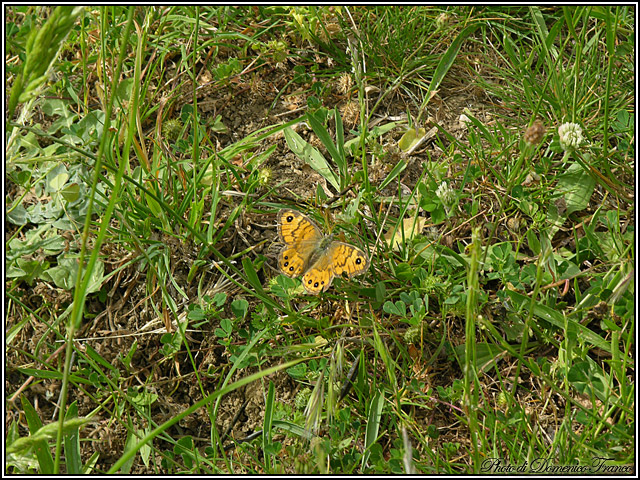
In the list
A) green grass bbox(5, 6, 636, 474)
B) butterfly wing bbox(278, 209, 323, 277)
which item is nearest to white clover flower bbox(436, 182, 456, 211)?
green grass bbox(5, 6, 636, 474)

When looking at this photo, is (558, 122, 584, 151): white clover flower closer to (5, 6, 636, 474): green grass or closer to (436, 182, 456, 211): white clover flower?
(5, 6, 636, 474): green grass

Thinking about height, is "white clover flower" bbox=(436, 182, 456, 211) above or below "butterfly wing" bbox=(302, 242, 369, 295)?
above

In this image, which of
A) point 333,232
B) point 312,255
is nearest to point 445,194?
point 333,232

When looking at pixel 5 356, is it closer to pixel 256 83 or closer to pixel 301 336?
pixel 301 336

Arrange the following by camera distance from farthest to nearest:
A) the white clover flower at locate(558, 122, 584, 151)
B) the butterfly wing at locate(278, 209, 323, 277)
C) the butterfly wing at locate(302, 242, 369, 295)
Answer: the butterfly wing at locate(278, 209, 323, 277) → the butterfly wing at locate(302, 242, 369, 295) → the white clover flower at locate(558, 122, 584, 151)

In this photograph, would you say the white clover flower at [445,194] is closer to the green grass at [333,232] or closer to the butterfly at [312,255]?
the green grass at [333,232]

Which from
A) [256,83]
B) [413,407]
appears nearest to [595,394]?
[413,407]

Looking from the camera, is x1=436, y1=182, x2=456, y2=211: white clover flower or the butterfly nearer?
the butterfly

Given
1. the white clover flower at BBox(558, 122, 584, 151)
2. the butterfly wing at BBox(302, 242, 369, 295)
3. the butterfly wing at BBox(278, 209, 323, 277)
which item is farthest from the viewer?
the butterfly wing at BBox(278, 209, 323, 277)
